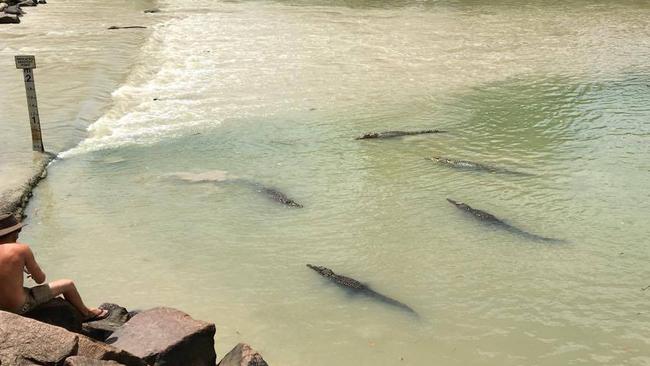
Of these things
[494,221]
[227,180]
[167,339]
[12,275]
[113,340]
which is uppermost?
[12,275]

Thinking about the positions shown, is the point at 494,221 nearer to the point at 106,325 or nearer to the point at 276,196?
the point at 276,196

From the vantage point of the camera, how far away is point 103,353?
3.84 m

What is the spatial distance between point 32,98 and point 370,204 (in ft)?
15.4

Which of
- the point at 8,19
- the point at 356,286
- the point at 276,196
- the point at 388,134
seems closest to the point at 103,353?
Result: the point at 356,286

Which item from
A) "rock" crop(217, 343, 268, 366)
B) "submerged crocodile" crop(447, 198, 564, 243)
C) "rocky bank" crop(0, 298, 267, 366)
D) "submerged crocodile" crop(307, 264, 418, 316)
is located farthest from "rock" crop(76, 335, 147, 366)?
"submerged crocodile" crop(447, 198, 564, 243)

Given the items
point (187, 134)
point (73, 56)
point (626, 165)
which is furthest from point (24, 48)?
point (626, 165)

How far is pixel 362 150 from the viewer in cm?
934

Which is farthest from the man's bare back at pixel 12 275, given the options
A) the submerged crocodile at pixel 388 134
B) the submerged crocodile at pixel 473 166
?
the submerged crocodile at pixel 388 134

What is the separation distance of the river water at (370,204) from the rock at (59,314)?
95 centimetres

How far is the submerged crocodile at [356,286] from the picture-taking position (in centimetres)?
546

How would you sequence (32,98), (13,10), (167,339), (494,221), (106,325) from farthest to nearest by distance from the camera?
(13,10), (32,98), (494,221), (106,325), (167,339)

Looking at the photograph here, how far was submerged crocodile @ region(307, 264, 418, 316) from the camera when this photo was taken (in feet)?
17.9

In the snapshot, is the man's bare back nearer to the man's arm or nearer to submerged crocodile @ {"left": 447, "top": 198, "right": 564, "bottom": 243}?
the man's arm

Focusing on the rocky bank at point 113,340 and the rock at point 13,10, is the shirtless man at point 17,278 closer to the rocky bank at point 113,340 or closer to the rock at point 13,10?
the rocky bank at point 113,340
